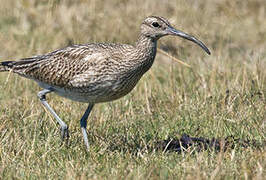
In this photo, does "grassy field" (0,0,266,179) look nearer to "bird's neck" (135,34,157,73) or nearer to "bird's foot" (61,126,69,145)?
"bird's foot" (61,126,69,145)

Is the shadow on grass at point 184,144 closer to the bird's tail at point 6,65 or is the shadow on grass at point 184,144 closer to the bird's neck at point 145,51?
the bird's neck at point 145,51

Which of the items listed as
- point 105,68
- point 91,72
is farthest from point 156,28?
point 91,72

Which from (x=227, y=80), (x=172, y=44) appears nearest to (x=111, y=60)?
(x=227, y=80)

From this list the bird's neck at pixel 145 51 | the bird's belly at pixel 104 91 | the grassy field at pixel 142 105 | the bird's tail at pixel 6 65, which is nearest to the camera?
the grassy field at pixel 142 105

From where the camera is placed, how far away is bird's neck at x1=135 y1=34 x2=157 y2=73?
685 centimetres

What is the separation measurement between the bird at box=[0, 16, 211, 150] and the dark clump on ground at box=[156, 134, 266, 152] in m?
0.76

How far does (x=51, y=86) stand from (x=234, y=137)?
7.52 ft

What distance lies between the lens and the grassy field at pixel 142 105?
576 centimetres

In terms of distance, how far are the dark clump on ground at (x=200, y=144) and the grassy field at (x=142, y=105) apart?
9 cm

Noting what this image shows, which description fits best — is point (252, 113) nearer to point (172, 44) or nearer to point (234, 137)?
point (234, 137)

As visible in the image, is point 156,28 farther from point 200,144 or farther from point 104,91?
point 200,144

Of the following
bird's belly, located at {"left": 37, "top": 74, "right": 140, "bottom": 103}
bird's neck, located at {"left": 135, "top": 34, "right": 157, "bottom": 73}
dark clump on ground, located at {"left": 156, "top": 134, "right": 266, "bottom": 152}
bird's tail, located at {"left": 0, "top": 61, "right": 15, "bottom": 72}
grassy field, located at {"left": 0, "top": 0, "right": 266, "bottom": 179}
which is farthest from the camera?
bird's tail, located at {"left": 0, "top": 61, "right": 15, "bottom": 72}

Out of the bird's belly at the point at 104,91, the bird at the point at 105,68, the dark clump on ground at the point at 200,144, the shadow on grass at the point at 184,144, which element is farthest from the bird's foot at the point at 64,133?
the dark clump on ground at the point at 200,144

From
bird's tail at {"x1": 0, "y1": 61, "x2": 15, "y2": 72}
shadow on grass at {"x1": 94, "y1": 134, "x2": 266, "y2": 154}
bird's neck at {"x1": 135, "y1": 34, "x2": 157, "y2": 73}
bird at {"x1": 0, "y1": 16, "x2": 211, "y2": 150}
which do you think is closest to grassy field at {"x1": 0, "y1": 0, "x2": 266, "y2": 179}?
shadow on grass at {"x1": 94, "y1": 134, "x2": 266, "y2": 154}
